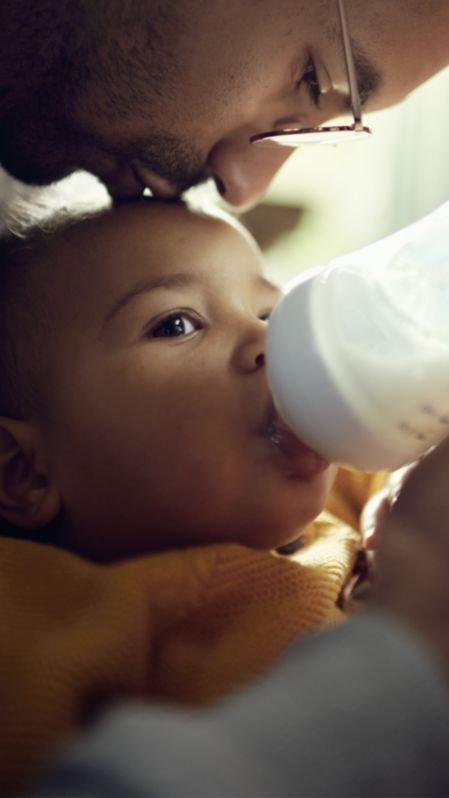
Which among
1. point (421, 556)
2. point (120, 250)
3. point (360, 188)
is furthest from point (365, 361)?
point (360, 188)

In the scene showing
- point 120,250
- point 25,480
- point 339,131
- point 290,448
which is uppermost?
point 339,131

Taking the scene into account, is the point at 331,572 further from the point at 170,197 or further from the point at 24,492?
the point at 170,197

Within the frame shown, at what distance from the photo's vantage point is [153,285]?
1.06 meters

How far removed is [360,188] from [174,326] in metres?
2.03

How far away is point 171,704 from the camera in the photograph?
2.79 ft

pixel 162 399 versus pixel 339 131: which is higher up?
pixel 339 131

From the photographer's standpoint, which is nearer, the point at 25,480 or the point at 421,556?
the point at 421,556

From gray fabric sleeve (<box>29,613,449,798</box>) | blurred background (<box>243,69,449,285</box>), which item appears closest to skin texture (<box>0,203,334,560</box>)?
gray fabric sleeve (<box>29,613,449,798</box>)

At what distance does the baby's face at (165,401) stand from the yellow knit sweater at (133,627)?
0.21 feet

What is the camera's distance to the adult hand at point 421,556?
27.1 inches

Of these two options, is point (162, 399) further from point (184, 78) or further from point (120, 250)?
point (184, 78)

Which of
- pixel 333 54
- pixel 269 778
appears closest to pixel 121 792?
pixel 269 778

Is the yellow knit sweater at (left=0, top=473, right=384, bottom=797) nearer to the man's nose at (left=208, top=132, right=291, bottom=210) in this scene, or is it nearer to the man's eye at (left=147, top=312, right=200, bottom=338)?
the man's eye at (left=147, top=312, right=200, bottom=338)

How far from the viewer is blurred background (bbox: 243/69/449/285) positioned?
8.77ft
